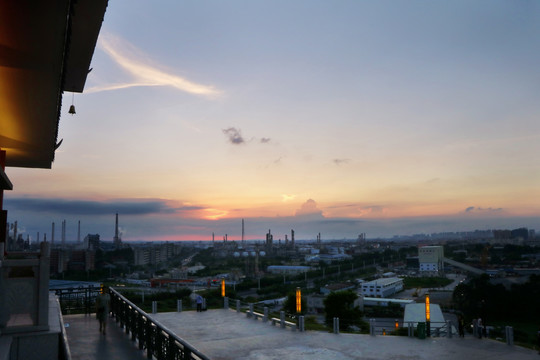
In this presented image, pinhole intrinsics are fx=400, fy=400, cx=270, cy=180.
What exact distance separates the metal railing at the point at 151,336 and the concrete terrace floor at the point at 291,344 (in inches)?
10.1

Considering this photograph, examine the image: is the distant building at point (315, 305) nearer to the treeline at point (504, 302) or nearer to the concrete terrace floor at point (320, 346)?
the treeline at point (504, 302)

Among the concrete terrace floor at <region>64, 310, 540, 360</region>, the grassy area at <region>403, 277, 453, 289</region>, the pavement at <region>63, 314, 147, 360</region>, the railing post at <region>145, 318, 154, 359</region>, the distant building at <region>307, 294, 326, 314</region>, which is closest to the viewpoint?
the railing post at <region>145, 318, 154, 359</region>

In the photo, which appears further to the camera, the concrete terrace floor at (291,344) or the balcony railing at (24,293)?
the concrete terrace floor at (291,344)

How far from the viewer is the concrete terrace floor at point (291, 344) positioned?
29.5ft

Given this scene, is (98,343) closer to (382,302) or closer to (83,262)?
(382,302)

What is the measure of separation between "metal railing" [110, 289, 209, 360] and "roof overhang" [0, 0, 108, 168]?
3.64m

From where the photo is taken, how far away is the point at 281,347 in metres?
11.1

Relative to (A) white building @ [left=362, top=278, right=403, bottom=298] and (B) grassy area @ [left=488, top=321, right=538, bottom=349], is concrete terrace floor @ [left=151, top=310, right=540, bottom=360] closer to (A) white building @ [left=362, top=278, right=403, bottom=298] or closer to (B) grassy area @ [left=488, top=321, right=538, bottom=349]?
(B) grassy area @ [left=488, top=321, right=538, bottom=349]

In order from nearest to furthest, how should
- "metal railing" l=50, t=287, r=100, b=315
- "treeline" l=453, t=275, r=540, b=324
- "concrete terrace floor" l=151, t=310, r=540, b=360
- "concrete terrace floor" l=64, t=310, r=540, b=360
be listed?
"concrete terrace floor" l=64, t=310, r=540, b=360 < "concrete terrace floor" l=151, t=310, r=540, b=360 < "metal railing" l=50, t=287, r=100, b=315 < "treeline" l=453, t=275, r=540, b=324

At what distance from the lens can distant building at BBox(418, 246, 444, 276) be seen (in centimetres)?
7512

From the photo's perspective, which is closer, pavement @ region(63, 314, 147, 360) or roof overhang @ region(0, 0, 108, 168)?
roof overhang @ region(0, 0, 108, 168)

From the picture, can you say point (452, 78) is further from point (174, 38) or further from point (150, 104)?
point (150, 104)

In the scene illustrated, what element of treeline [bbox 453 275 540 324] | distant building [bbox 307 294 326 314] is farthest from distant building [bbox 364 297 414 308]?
treeline [bbox 453 275 540 324]

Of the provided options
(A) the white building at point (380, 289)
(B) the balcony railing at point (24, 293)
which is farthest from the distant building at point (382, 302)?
(B) the balcony railing at point (24, 293)
